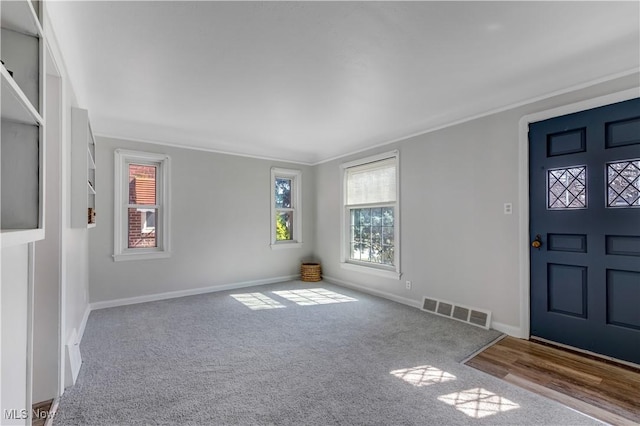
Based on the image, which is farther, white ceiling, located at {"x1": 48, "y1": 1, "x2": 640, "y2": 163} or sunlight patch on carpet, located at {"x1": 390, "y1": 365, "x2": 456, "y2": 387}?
sunlight patch on carpet, located at {"x1": 390, "y1": 365, "x2": 456, "y2": 387}

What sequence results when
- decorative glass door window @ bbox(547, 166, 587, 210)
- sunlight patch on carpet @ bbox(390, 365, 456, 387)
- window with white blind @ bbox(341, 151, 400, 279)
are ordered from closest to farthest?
sunlight patch on carpet @ bbox(390, 365, 456, 387) → decorative glass door window @ bbox(547, 166, 587, 210) → window with white blind @ bbox(341, 151, 400, 279)

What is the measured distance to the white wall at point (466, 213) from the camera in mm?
3037

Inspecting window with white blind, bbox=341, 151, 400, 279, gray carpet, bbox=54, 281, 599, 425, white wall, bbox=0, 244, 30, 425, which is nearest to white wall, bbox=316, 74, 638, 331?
window with white blind, bbox=341, 151, 400, 279

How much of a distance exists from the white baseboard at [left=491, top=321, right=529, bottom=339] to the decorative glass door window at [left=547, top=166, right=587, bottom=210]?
4.07ft

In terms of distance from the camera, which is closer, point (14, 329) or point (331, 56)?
point (14, 329)

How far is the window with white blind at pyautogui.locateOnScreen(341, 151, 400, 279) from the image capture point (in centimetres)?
436

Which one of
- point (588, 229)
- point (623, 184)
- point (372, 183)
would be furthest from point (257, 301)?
A: point (623, 184)

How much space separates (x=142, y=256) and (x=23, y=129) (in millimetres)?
3492

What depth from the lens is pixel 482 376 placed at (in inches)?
87.9

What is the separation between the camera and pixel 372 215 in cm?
475

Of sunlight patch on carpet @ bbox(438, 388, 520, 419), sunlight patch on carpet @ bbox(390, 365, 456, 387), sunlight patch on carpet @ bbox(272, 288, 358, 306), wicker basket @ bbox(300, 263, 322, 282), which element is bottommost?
sunlight patch on carpet @ bbox(272, 288, 358, 306)

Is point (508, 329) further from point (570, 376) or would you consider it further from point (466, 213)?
point (466, 213)

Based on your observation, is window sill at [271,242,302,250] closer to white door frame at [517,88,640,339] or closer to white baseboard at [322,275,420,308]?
white baseboard at [322,275,420,308]

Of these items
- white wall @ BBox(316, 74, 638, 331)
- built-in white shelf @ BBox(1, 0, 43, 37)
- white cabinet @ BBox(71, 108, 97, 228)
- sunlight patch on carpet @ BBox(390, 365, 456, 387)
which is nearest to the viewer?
built-in white shelf @ BBox(1, 0, 43, 37)
